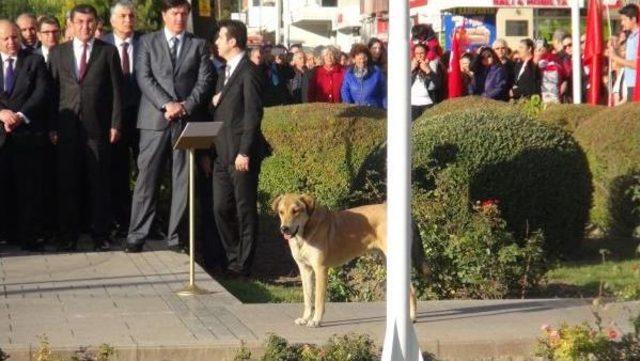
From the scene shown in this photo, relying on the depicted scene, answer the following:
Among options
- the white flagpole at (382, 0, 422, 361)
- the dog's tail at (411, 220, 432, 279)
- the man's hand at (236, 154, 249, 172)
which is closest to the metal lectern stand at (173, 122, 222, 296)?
the man's hand at (236, 154, 249, 172)

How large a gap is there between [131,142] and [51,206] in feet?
3.24

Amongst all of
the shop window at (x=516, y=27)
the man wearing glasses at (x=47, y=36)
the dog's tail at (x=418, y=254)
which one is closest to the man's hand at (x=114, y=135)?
the man wearing glasses at (x=47, y=36)

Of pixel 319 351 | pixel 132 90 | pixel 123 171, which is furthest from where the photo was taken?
pixel 123 171

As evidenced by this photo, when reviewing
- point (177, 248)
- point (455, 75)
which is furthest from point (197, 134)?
point (455, 75)

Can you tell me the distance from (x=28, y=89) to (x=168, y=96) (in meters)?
1.47

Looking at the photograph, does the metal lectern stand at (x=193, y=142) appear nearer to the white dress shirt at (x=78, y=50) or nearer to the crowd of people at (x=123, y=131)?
the crowd of people at (x=123, y=131)

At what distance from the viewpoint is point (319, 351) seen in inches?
318

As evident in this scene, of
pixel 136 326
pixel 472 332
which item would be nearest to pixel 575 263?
pixel 472 332

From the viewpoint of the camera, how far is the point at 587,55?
21.3m

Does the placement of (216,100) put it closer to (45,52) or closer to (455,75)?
(45,52)

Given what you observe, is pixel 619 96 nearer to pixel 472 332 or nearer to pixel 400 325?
pixel 472 332

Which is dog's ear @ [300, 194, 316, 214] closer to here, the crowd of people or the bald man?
the crowd of people

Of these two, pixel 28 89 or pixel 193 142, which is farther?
pixel 28 89

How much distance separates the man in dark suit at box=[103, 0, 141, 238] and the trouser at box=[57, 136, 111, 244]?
420 millimetres
